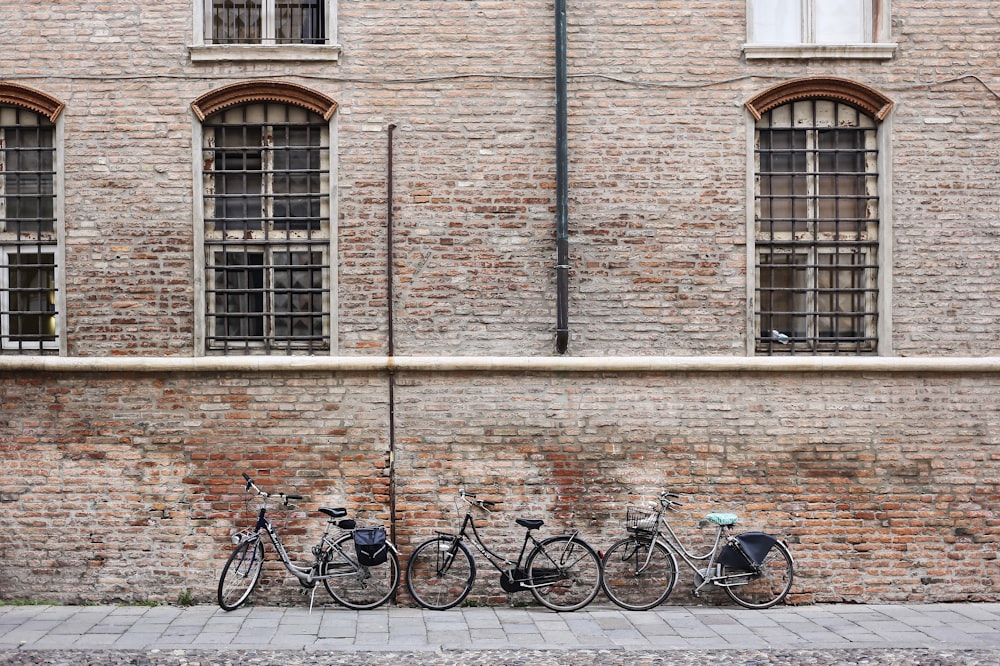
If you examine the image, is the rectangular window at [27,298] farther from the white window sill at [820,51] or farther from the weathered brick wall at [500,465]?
the white window sill at [820,51]

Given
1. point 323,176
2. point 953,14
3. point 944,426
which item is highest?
point 953,14

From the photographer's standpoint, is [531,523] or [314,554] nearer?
[531,523]

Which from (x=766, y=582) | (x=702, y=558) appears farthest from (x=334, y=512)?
(x=766, y=582)

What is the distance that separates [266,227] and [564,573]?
183 inches

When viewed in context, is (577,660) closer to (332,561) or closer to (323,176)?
(332,561)

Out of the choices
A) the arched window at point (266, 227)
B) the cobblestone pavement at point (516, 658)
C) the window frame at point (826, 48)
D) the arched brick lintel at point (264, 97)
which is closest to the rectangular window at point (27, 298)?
the arched window at point (266, 227)

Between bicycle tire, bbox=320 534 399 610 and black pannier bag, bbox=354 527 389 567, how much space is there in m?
0.09

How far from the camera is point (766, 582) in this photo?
8.65m

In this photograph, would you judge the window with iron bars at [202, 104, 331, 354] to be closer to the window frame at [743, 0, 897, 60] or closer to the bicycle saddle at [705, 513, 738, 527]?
the bicycle saddle at [705, 513, 738, 527]

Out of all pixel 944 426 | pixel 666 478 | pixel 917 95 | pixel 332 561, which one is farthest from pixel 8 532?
pixel 917 95

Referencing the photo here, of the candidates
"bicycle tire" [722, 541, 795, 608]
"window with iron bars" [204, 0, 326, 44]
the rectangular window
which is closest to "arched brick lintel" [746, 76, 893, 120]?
"bicycle tire" [722, 541, 795, 608]

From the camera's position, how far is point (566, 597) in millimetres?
8547

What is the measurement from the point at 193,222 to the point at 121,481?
2.68 meters

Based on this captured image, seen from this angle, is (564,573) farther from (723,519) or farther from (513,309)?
(513,309)
